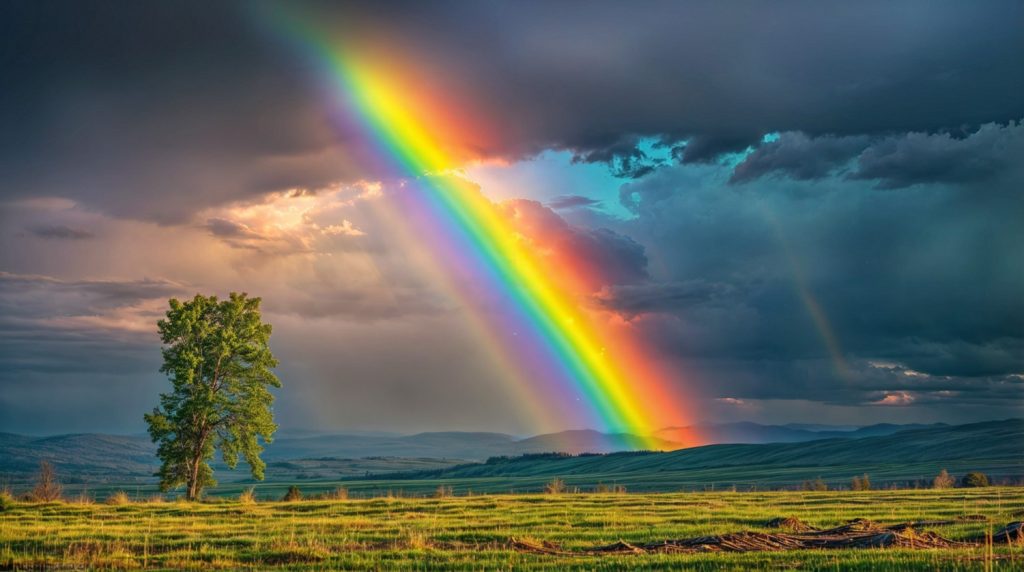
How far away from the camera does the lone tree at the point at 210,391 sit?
57000mm

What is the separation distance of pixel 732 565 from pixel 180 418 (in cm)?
4718

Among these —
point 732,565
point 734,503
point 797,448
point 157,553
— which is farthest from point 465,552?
point 797,448

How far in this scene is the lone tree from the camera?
187ft

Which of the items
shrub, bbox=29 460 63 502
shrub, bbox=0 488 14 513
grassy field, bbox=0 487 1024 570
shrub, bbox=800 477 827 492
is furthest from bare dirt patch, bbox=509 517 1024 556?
shrub, bbox=800 477 827 492

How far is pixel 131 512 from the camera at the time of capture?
40719mm

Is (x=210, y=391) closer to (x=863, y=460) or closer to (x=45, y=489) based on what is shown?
(x=45, y=489)

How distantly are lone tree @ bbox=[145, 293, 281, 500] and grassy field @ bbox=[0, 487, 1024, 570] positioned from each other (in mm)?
11329

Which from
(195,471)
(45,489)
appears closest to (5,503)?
(45,489)

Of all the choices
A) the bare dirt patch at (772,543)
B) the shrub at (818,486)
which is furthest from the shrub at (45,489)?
the shrub at (818,486)

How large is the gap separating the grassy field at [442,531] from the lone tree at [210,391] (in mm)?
11329

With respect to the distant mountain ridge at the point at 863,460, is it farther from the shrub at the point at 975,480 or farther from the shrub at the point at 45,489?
the shrub at the point at 45,489

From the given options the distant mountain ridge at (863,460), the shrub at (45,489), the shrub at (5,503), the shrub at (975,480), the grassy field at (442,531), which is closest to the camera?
the grassy field at (442,531)

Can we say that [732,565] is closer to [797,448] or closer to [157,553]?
[157,553]

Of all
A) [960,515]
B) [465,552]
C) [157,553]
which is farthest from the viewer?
[960,515]
